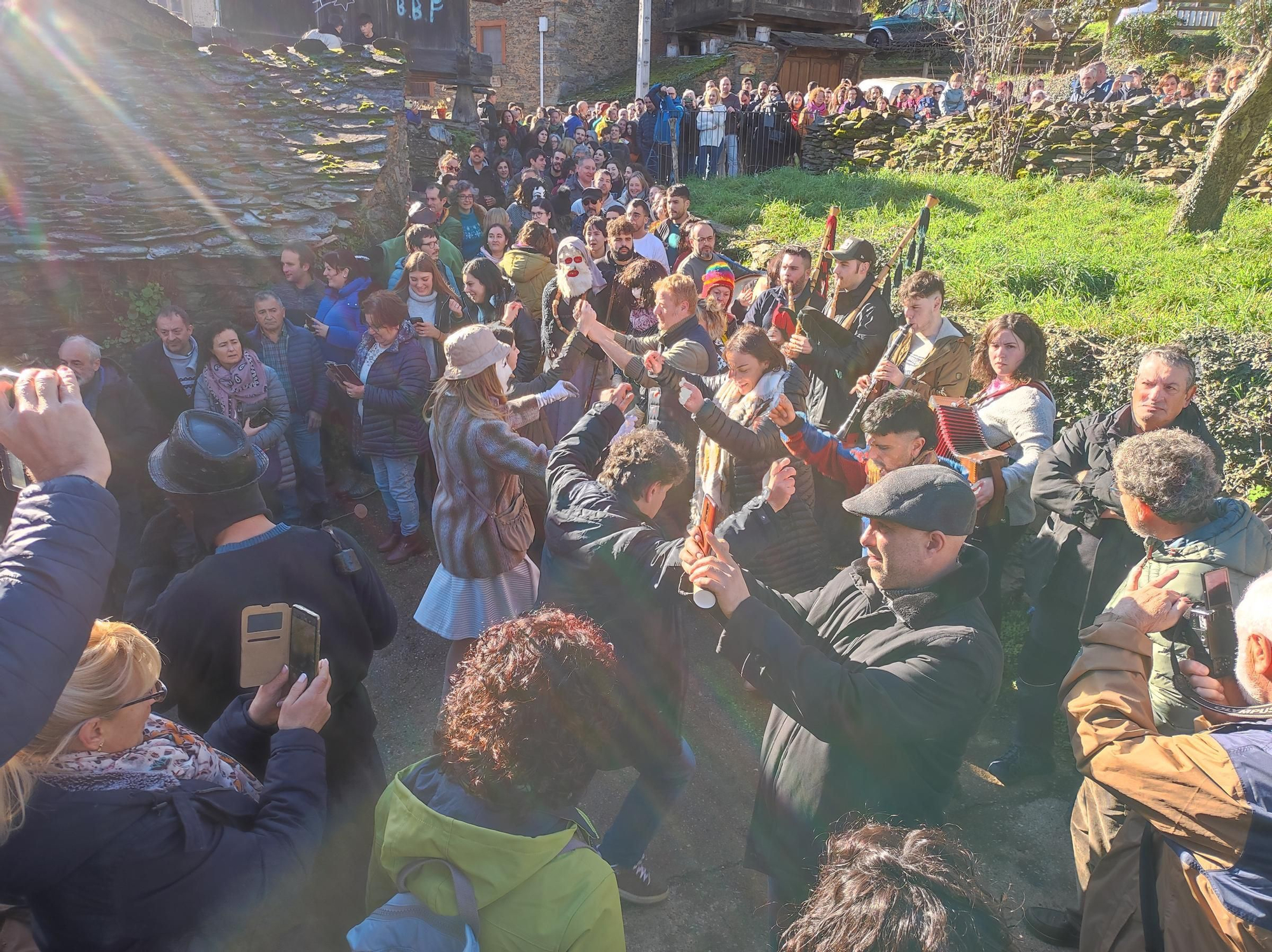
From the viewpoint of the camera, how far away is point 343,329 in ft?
19.8

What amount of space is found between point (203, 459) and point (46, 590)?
0.99 m

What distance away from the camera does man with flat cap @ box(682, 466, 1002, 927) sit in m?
1.96

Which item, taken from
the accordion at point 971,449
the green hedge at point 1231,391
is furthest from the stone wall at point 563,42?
the accordion at point 971,449

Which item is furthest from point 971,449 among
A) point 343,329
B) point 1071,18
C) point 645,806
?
point 1071,18

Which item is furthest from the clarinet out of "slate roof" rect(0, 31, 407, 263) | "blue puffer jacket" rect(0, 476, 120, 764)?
"slate roof" rect(0, 31, 407, 263)

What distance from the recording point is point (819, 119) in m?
16.1

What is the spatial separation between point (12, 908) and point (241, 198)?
6.83 meters

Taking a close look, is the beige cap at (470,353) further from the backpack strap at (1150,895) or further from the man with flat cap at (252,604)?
the backpack strap at (1150,895)

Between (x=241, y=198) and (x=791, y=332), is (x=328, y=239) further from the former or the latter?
(x=791, y=332)

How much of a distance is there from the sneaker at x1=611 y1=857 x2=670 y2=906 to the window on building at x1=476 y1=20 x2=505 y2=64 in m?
32.1

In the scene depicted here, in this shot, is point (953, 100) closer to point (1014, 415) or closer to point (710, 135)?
point (710, 135)

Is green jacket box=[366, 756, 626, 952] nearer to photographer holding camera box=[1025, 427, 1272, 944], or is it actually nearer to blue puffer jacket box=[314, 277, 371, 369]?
photographer holding camera box=[1025, 427, 1272, 944]

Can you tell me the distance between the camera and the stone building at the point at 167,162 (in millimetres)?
5875

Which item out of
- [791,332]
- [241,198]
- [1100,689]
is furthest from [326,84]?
[1100,689]
